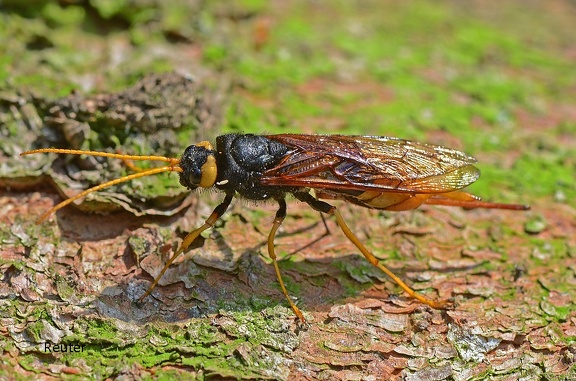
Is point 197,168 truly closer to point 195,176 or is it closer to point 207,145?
point 195,176

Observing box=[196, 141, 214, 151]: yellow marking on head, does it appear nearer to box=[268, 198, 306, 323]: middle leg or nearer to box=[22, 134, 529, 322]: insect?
box=[22, 134, 529, 322]: insect

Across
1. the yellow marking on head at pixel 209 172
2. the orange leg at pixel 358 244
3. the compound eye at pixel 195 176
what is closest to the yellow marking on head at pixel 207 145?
the yellow marking on head at pixel 209 172

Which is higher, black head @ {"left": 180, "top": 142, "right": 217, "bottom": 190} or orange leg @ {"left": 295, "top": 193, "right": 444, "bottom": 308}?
black head @ {"left": 180, "top": 142, "right": 217, "bottom": 190}

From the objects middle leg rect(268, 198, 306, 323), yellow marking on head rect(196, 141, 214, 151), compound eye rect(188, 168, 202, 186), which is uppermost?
yellow marking on head rect(196, 141, 214, 151)

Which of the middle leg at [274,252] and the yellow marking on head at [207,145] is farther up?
the yellow marking on head at [207,145]

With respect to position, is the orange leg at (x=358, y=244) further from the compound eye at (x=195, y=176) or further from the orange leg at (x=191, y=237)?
the compound eye at (x=195, y=176)

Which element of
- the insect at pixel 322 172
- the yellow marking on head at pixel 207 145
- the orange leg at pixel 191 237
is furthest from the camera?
the yellow marking on head at pixel 207 145

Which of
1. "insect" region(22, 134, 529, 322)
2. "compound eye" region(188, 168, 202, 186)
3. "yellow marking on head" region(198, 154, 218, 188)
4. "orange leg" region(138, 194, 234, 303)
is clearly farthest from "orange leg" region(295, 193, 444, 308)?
"compound eye" region(188, 168, 202, 186)

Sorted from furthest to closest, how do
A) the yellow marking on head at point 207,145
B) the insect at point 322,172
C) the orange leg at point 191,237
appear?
the yellow marking on head at point 207,145
the insect at point 322,172
the orange leg at point 191,237

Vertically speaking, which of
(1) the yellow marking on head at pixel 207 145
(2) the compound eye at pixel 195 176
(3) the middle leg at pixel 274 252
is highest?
(1) the yellow marking on head at pixel 207 145
